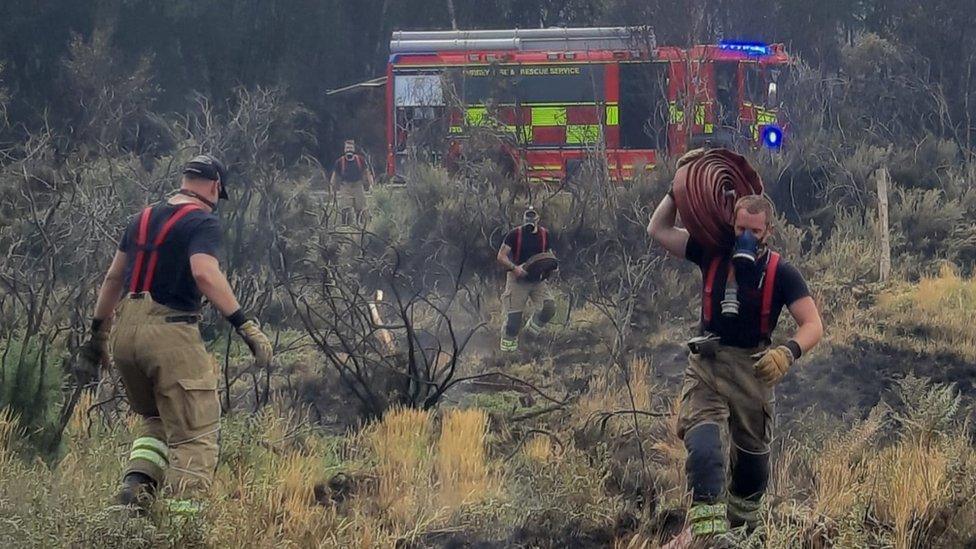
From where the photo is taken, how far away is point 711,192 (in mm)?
5035

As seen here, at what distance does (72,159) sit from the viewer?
1310 centimetres

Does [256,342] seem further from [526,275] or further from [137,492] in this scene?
[526,275]

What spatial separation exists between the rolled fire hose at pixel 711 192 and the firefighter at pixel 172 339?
70.4 inches

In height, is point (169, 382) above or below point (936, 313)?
above

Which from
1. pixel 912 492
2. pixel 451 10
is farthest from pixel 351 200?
pixel 451 10

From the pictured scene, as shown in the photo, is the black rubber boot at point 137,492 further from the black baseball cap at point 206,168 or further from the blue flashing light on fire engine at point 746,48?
the blue flashing light on fire engine at point 746,48

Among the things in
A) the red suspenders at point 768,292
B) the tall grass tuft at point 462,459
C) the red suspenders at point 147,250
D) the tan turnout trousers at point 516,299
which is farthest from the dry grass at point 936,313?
the red suspenders at point 147,250

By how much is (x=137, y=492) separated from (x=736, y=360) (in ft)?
7.79

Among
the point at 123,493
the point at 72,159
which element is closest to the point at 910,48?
the point at 72,159

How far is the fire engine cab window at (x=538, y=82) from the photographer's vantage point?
19453 mm

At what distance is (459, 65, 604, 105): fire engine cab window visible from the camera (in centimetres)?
1945

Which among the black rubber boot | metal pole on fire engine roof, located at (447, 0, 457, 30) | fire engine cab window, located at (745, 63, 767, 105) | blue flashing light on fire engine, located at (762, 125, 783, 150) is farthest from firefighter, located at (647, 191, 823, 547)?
metal pole on fire engine roof, located at (447, 0, 457, 30)

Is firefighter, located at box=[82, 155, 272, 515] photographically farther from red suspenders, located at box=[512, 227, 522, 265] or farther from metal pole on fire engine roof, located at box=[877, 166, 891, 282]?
metal pole on fire engine roof, located at box=[877, 166, 891, 282]

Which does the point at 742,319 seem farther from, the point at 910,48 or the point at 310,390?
the point at 910,48
